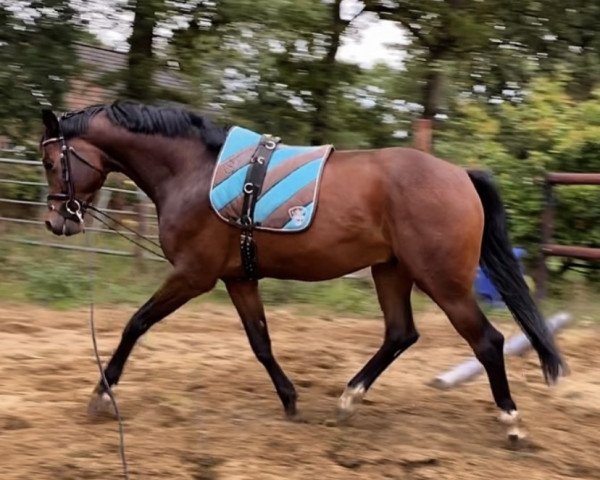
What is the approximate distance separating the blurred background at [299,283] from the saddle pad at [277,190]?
1108 mm

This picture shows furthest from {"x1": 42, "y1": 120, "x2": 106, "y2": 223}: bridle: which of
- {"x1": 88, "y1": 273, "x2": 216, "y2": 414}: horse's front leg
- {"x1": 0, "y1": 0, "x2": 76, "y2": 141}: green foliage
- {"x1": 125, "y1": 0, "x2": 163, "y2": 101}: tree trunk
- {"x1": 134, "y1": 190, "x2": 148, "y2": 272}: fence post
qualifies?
{"x1": 125, "y1": 0, "x2": 163, "y2": 101}: tree trunk

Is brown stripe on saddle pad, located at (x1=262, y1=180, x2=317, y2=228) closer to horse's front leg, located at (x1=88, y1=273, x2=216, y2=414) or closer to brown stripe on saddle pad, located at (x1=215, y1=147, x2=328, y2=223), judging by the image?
brown stripe on saddle pad, located at (x1=215, y1=147, x2=328, y2=223)

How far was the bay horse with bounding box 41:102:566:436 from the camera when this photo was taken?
4234 mm

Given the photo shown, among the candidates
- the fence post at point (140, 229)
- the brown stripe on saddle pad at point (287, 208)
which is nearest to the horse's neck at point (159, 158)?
the brown stripe on saddle pad at point (287, 208)

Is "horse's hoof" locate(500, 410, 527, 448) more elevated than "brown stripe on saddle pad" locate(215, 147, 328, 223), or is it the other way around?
"brown stripe on saddle pad" locate(215, 147, 328, 223)

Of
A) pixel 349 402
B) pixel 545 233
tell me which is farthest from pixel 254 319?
pixel 545 233

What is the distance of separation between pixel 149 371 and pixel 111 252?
15.7 ft

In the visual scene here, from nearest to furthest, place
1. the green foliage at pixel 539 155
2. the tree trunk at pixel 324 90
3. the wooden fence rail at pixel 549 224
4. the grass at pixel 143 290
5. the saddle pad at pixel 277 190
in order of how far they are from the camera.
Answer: the saddle pad at pixel 277 190 < the wooden fence rail at pixel 549 224 < the grass at pixel 143 290 < the green foliage at pixel 539 155 < the tree trunk at pixel 324 90

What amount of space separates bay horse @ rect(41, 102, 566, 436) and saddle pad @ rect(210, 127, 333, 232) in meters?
0.05

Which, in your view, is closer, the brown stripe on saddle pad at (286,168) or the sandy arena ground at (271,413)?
the sandy arena ground at (271,413)

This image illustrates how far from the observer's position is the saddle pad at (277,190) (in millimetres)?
4301

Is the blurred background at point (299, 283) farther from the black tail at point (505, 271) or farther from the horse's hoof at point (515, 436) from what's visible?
the black tail at point (505, 271)

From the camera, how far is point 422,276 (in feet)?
13.8

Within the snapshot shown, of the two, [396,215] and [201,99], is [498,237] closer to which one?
[396,215]
